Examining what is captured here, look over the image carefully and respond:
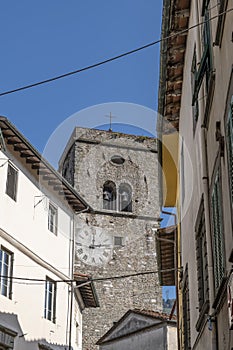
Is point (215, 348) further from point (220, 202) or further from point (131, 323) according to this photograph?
point (131, 323)

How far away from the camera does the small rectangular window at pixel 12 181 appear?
17.6 metres

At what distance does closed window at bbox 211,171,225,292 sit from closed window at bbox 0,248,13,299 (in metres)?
9.46

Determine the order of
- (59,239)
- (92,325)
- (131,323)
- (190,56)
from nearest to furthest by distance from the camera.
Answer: (190,56) → (59,239) → (131,323) → (92,325)

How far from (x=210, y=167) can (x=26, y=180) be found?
10796 millimetres

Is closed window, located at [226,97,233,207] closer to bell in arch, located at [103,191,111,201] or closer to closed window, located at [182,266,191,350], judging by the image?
closed window, located at [182,266,191,350]

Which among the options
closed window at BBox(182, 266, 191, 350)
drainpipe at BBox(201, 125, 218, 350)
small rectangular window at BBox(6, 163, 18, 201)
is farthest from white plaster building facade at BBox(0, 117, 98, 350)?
drainpipe at BBox(201, 125, 218, 350)

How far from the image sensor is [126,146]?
45219 mm

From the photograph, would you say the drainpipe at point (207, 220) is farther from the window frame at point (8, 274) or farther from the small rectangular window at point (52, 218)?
the small rectangular window at point (52, 218)

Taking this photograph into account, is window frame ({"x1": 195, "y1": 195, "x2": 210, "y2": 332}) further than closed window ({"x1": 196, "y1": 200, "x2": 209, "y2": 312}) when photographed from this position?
No

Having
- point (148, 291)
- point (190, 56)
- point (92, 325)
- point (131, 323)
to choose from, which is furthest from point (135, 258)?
point (190, 56)

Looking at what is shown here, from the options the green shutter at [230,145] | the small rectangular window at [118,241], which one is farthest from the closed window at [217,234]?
the small rectangular window at [118,241]

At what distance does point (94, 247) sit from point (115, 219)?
2203mm

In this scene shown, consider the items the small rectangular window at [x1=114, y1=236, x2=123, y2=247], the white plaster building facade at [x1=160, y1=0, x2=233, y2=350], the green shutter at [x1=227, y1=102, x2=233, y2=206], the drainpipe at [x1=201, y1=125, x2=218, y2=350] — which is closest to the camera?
the green shutter at [x1=227, y1=102, x2=233, y2=206]

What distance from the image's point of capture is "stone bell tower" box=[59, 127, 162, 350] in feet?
133
